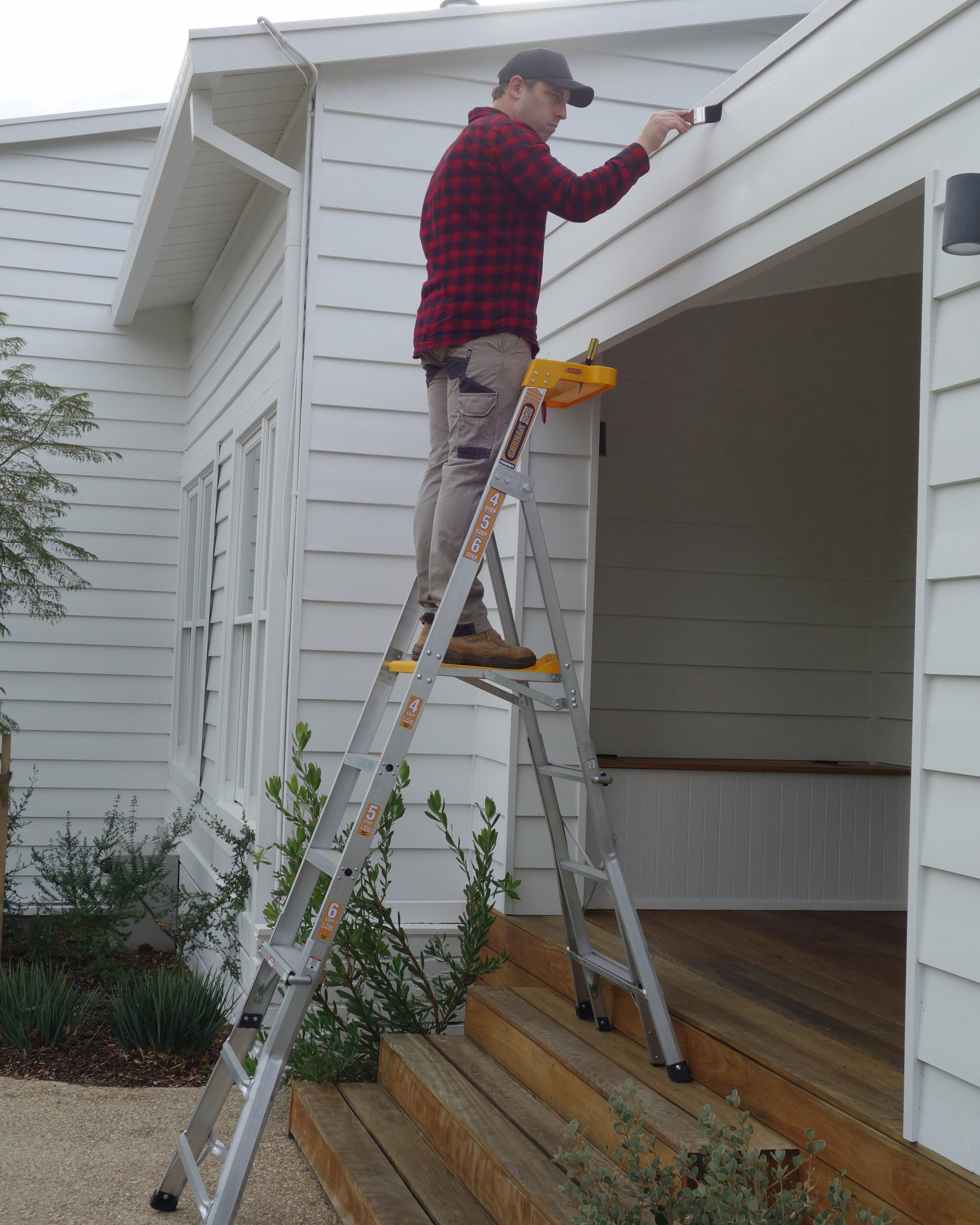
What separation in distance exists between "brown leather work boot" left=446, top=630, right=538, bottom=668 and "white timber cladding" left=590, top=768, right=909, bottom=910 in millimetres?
1732

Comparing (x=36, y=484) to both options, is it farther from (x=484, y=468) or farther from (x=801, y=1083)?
(x=801, y=1083)

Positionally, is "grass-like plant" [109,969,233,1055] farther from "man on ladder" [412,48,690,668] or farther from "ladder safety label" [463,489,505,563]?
"ladder safety label" [463,489,505,563]

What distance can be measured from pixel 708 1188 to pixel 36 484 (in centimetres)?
575

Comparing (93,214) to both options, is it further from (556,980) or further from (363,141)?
(556,980)

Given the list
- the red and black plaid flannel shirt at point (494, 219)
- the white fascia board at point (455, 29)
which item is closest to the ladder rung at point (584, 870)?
the red and black plaid flannel shirt at point (494, 219)

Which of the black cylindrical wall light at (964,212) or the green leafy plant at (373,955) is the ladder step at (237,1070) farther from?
the black cylindrical wall light at (964,212)

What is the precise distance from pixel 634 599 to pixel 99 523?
4.15 m

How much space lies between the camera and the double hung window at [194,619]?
6.60m

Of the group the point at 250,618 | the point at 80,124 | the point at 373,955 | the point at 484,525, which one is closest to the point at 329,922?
the point at 484,525

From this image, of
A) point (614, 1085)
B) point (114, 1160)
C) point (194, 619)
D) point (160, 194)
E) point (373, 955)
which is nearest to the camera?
point (614, 1085)

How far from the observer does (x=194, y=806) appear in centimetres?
657

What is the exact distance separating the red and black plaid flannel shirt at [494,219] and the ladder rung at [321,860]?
4.29ft

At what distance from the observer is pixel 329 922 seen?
2592 millimetres

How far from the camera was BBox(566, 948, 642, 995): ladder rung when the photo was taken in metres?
2.83
